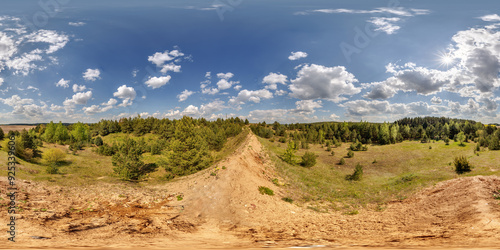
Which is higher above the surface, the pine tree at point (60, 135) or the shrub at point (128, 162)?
the pine tree at point (60, 135)

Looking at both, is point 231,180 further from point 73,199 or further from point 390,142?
point 390,142

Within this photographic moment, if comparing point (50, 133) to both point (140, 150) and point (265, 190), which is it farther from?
point (265, 190)

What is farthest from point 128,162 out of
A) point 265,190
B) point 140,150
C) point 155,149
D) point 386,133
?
point 386,133

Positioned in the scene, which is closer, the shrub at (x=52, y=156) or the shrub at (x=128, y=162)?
the shrub at (x=128, y=162)

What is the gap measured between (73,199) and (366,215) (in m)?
26.0

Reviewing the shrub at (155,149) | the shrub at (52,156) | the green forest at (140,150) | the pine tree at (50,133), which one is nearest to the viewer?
the green forest at (140,150)

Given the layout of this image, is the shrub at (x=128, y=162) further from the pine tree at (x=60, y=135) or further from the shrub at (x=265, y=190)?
the pine tree at (x=60, y=135)

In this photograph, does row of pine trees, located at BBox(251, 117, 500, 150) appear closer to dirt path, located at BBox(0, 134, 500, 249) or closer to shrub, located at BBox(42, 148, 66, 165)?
shrub, located at BBox(42, 148, 66, 165)

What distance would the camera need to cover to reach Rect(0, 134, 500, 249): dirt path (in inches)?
460

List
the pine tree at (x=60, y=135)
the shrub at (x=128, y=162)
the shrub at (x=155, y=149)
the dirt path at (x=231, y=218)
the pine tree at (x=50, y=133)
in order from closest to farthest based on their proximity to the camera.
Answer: the dirt path at (x=231, y=218)
the shrub at (x=128, y=162)
the shrub at (x=155, y=149)
the pine tree at (x=50, y=133)
the pine tree at (x=60, y=135)

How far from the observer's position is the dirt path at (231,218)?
11688 mm

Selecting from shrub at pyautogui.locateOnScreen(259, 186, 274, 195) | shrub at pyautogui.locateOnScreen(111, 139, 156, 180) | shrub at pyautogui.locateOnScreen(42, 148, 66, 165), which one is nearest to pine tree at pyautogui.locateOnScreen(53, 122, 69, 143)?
shrub at pyautogui.locateOnScreen(42, 148, 66, 165)

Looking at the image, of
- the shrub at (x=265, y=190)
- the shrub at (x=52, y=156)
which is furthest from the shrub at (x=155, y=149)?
the shrub at (x=265, y=190)

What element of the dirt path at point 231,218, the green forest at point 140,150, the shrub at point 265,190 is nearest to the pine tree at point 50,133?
the green forest at point 140,150
